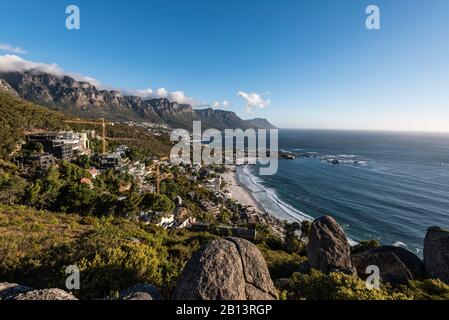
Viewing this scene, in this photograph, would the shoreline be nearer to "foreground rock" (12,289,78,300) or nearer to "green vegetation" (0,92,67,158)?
"foreground rock" (12,289,78,300)

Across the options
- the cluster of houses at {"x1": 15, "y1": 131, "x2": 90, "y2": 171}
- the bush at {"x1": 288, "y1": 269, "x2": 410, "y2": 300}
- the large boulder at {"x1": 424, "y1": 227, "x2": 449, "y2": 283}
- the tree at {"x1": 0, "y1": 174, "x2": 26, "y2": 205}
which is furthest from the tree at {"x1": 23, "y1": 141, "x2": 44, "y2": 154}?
the large boulder at {"x1": 424, "y1": 227, "x2": 449, "y2": 283}

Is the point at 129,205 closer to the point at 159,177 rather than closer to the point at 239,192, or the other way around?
the point at 159,177

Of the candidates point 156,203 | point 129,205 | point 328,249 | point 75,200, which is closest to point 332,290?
point 328,249

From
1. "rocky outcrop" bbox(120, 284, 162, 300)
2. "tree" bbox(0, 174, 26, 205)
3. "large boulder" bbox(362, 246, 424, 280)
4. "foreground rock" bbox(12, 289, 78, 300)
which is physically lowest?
"large boulder" bbox(362, 246, 424, 280)

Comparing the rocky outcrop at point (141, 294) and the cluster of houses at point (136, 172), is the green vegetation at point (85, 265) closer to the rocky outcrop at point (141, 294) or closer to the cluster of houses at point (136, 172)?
the rocky outcrop at point (141, 294)
